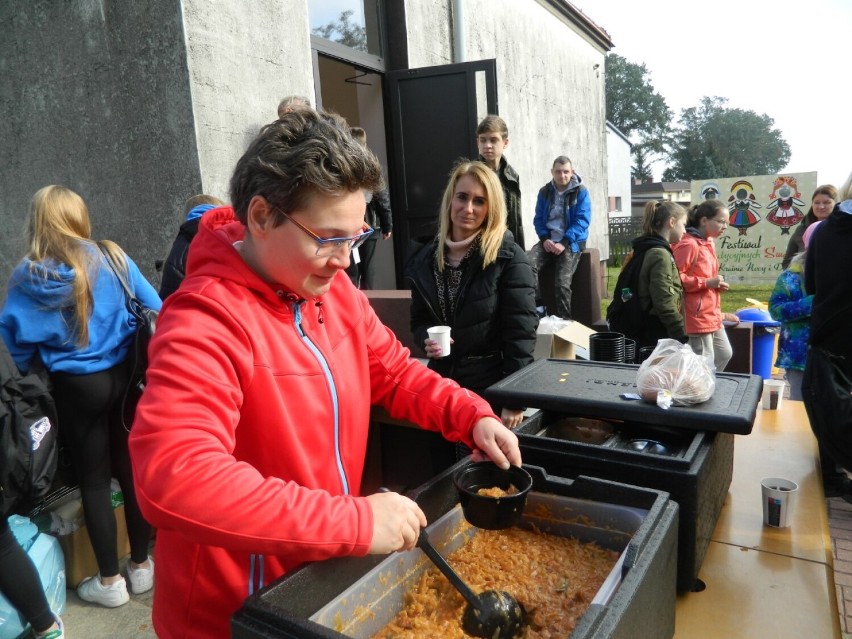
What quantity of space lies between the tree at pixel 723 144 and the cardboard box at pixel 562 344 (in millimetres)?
73432

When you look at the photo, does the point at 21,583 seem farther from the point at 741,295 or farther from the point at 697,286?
the point at 741,295

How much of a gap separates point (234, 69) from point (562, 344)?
3.21 m

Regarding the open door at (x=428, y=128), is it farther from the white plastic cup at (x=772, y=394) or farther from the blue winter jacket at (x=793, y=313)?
the white plastic cup at (x=772, y=394)

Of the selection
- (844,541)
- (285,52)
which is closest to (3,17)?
(285,52)

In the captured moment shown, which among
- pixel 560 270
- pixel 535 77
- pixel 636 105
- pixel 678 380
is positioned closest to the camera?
pixel 678 380

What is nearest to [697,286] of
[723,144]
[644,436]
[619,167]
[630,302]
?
[630,302]

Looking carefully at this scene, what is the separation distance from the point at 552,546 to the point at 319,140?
97cm

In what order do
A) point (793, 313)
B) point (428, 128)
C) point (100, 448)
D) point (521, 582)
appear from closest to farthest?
point (521, 582), point (100, 448), point (793, 313), point (428, 128)

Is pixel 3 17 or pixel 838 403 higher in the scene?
pixel 3 17

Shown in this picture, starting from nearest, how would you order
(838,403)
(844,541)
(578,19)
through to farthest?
(838,403) → (844,541) → (578,19)

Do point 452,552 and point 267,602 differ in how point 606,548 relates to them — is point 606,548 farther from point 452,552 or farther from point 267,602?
point 267,602

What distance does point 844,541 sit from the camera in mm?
3590

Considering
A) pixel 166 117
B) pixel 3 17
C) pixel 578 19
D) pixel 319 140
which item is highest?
pixel 578 19

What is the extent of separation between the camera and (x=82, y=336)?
112 inches
